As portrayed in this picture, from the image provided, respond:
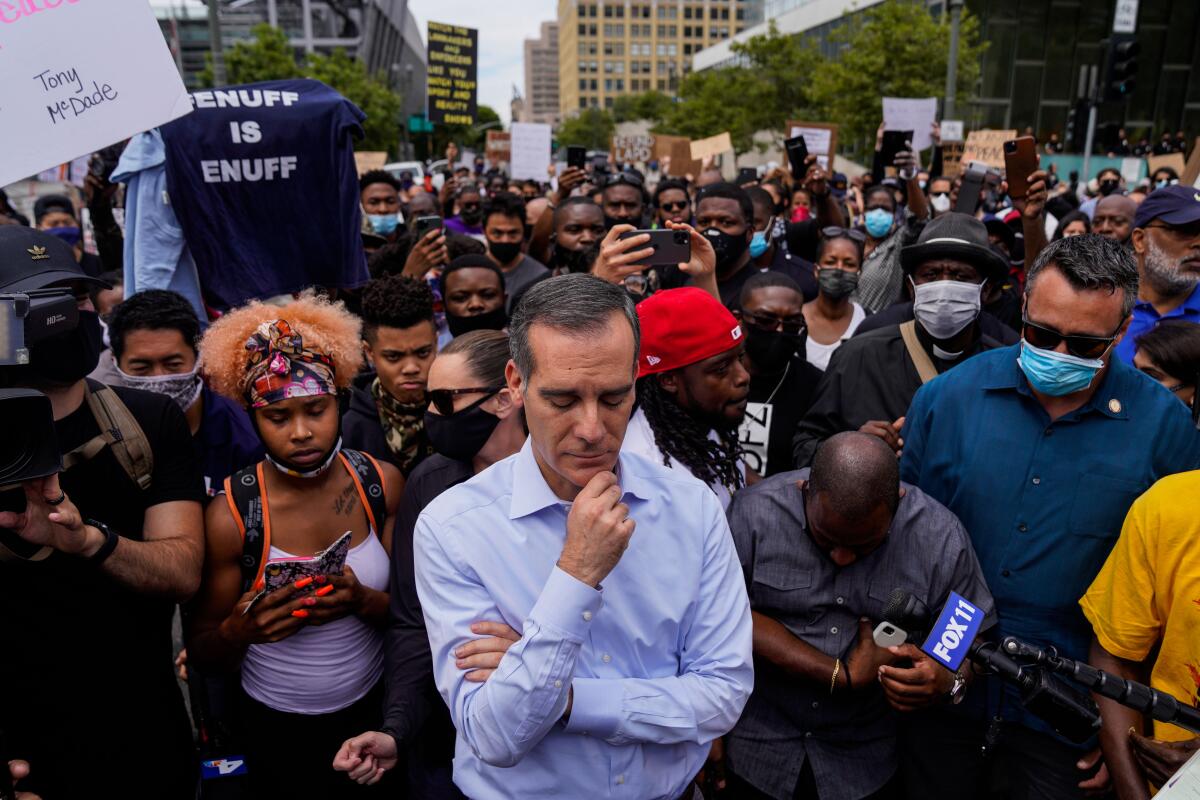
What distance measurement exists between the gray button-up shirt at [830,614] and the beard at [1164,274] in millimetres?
2267

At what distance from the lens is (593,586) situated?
5.20 feet

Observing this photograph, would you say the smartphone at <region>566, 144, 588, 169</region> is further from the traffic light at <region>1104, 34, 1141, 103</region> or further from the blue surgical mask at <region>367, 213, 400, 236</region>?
the traffic light at <region>1104, 34, 1141, 103</region>

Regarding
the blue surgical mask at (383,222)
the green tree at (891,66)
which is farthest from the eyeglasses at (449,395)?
the green tree at (891,66)

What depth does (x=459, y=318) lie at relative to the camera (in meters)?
4.60

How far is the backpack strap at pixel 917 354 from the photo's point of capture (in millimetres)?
3461

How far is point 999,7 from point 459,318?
1463 inches

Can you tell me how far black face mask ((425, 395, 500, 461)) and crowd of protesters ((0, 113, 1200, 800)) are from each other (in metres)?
0.01

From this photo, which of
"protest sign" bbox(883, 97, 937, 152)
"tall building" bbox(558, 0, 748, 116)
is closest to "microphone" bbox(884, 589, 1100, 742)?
"protest sign" bbox(883, 97, 937, 152)

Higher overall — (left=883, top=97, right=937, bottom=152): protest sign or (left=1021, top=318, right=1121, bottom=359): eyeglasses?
(left=883, top=97, right=937, bottom=152): protest sign

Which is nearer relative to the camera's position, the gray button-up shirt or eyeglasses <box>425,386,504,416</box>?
the gray button-up shirt

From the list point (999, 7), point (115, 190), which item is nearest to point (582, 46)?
point (999, 7)

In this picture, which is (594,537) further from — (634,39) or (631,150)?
(634,39)

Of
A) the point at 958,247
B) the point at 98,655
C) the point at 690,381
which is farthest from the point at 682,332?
the point at 98,655

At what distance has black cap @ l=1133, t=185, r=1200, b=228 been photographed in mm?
3865
